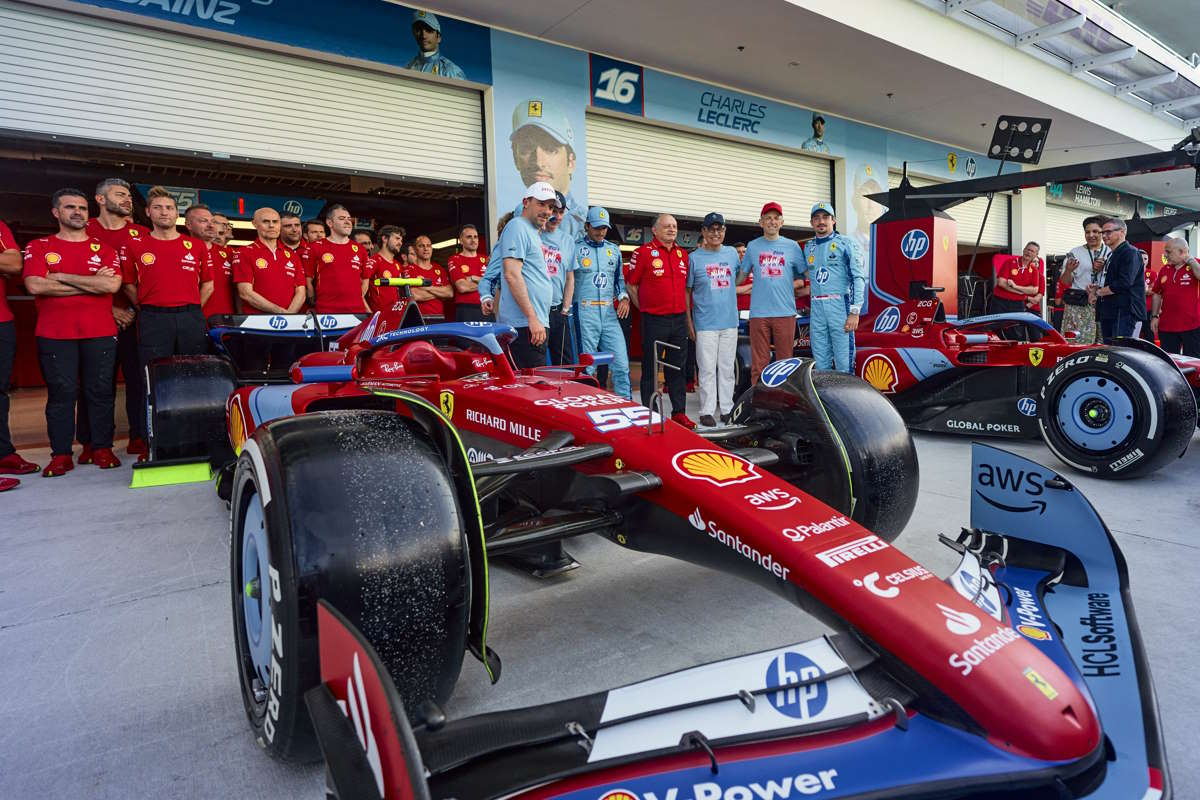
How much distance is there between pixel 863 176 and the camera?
41.1 ft

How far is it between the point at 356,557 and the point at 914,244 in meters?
7.63

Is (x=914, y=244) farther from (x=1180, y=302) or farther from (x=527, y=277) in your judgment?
(x=527, y=277)

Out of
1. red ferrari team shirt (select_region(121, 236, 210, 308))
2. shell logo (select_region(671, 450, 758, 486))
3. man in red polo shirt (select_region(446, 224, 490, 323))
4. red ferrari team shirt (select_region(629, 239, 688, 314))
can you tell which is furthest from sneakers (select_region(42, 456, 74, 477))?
shell logo (select_region(671, 450, 758, 486))

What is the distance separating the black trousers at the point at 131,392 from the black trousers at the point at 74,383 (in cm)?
14

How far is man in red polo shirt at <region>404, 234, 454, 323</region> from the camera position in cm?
752

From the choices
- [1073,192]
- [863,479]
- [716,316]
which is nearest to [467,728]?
[863,479]

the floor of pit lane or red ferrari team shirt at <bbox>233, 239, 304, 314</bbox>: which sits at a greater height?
red ferrari team shirt at <bbox>233, 239, 304, 314</bbox>

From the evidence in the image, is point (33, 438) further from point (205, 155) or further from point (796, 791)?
point (796, 791)

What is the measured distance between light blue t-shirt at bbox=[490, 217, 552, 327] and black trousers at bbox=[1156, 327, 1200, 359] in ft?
22.5

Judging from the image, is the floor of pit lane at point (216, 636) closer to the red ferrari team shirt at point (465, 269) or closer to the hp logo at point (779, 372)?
the hp logo at point (779, 372)

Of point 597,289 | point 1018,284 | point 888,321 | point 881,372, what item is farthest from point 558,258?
point 1018,284

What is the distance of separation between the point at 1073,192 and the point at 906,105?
1022 cm

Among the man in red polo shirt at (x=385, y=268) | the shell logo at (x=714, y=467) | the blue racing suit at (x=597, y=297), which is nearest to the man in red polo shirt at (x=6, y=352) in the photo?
the man in red polo shirt at (x=385, y=268)

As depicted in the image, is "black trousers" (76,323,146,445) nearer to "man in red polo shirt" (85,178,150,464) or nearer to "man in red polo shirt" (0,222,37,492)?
"man in red polo shirt" (85,178,150,464)
